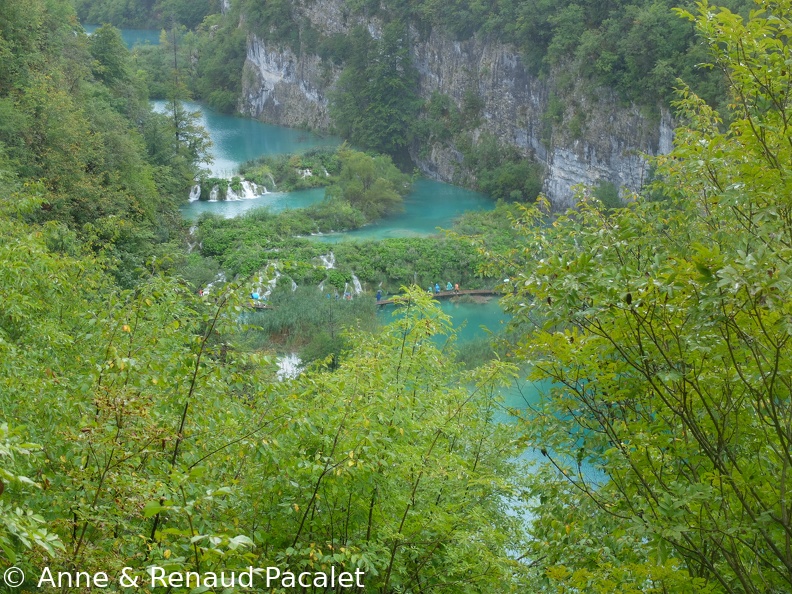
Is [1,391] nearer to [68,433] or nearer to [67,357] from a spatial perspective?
[68,433]

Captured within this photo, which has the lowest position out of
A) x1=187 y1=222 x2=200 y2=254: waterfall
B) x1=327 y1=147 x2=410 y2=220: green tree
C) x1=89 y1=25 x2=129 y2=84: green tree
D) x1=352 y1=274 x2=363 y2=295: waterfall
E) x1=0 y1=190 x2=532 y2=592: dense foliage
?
x1=327 y1=147 x2=410 y2=220: green tree

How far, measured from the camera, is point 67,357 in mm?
7145

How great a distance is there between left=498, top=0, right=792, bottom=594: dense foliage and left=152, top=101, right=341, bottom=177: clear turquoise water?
1368 inches

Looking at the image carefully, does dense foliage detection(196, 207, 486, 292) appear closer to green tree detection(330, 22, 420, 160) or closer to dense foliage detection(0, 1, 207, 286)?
dense foliage detection(0, 1, 207, 286)

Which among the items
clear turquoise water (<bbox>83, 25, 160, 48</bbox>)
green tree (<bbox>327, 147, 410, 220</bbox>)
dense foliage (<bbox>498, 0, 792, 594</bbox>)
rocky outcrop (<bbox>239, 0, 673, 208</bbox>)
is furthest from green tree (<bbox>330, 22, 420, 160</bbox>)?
dense foliage (<bbox>498, 0, 792, 594</bbox>)

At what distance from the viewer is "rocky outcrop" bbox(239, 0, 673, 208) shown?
34.9 metres

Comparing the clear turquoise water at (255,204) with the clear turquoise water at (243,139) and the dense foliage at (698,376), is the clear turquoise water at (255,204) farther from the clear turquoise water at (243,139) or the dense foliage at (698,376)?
the dense foliage at (698,376)

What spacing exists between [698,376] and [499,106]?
3970 cm

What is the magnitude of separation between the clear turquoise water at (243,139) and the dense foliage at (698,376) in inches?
1368

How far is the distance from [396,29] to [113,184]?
30.6 metres

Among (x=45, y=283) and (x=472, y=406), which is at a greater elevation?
(x=45, y=283)

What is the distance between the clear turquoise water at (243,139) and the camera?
140 feet

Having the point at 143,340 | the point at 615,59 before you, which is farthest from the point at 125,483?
the point at 615,59

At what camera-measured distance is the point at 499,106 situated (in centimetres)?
4197
